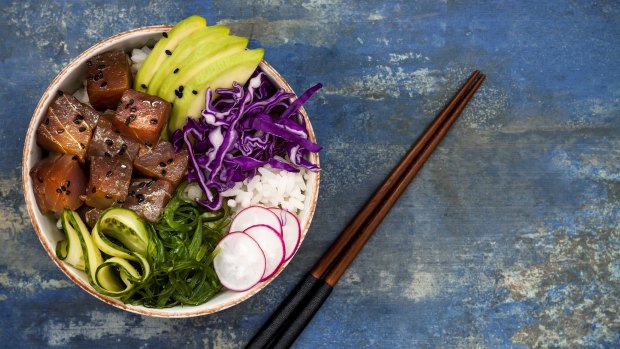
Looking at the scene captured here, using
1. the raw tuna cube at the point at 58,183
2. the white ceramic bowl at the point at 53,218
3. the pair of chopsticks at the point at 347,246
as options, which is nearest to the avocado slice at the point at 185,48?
the white ceramic bowl at the point at 53,218

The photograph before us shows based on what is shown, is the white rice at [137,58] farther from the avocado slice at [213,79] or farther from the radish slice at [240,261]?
the radish slice at [240,261]

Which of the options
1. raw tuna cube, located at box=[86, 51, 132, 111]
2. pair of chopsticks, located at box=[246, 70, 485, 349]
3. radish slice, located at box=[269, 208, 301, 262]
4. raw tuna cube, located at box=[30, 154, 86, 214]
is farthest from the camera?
pair of chopsticks, located at box=[246, 70, 485, 349]

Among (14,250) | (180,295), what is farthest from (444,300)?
(14,250)

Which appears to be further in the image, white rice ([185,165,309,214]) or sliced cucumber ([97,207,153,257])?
white rice ([185,165,309,214])

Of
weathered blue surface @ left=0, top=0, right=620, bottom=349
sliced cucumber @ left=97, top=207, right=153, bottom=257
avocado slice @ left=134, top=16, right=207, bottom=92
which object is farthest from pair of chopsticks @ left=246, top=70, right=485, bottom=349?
avocado slice @ left=134, top=16, right=207, bottom=92

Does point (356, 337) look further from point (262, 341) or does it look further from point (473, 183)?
point (473, 183)

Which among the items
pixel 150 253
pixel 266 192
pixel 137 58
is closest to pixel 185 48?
pixel 137 58

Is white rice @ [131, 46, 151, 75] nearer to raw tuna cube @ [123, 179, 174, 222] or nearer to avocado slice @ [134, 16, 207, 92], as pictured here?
avocado slice @ [134, 16, 207, 92]
